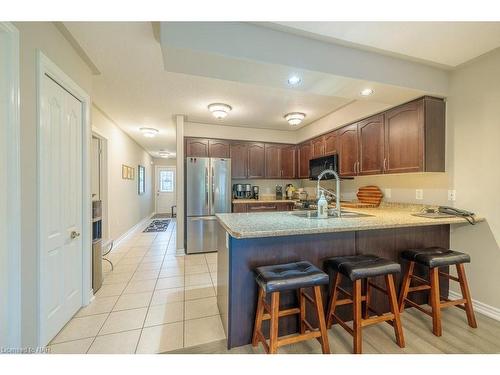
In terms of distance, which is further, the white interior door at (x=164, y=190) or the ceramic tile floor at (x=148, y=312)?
the white interior door at (x=164, y=190)

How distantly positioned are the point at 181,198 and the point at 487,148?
400 centimetres

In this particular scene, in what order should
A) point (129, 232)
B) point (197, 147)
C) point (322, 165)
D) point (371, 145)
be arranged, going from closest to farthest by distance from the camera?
1. point (371, 145)
2. point (322, 165)
3. point (197, 147)
4. point (129, 232)

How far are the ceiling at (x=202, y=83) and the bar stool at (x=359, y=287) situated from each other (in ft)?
5.18

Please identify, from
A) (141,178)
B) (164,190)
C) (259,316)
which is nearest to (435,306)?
(259,316)

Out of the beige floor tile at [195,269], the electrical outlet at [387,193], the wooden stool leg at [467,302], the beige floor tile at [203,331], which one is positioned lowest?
the beige floor tile at [195,269]

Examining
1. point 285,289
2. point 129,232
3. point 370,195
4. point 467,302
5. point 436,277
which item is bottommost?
point 129,232

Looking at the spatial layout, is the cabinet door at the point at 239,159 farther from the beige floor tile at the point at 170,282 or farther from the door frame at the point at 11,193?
the door frame at the point at 11,193

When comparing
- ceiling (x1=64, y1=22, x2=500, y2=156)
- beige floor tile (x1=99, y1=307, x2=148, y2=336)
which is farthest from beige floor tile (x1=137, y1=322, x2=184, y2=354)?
ceiling (x1=64, y1=22, x2=500, y2=156)

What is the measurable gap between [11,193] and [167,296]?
5.71 feet

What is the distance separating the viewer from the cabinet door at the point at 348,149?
3172 mm

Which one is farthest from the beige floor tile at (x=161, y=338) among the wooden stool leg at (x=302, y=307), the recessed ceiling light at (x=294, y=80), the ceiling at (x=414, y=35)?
the ceiling at (x=414, y=35)

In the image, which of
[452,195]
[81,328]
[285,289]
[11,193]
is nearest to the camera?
[11,193]

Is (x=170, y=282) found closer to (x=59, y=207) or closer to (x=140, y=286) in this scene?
(x=140, y=286)

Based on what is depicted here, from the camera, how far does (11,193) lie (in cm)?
126
